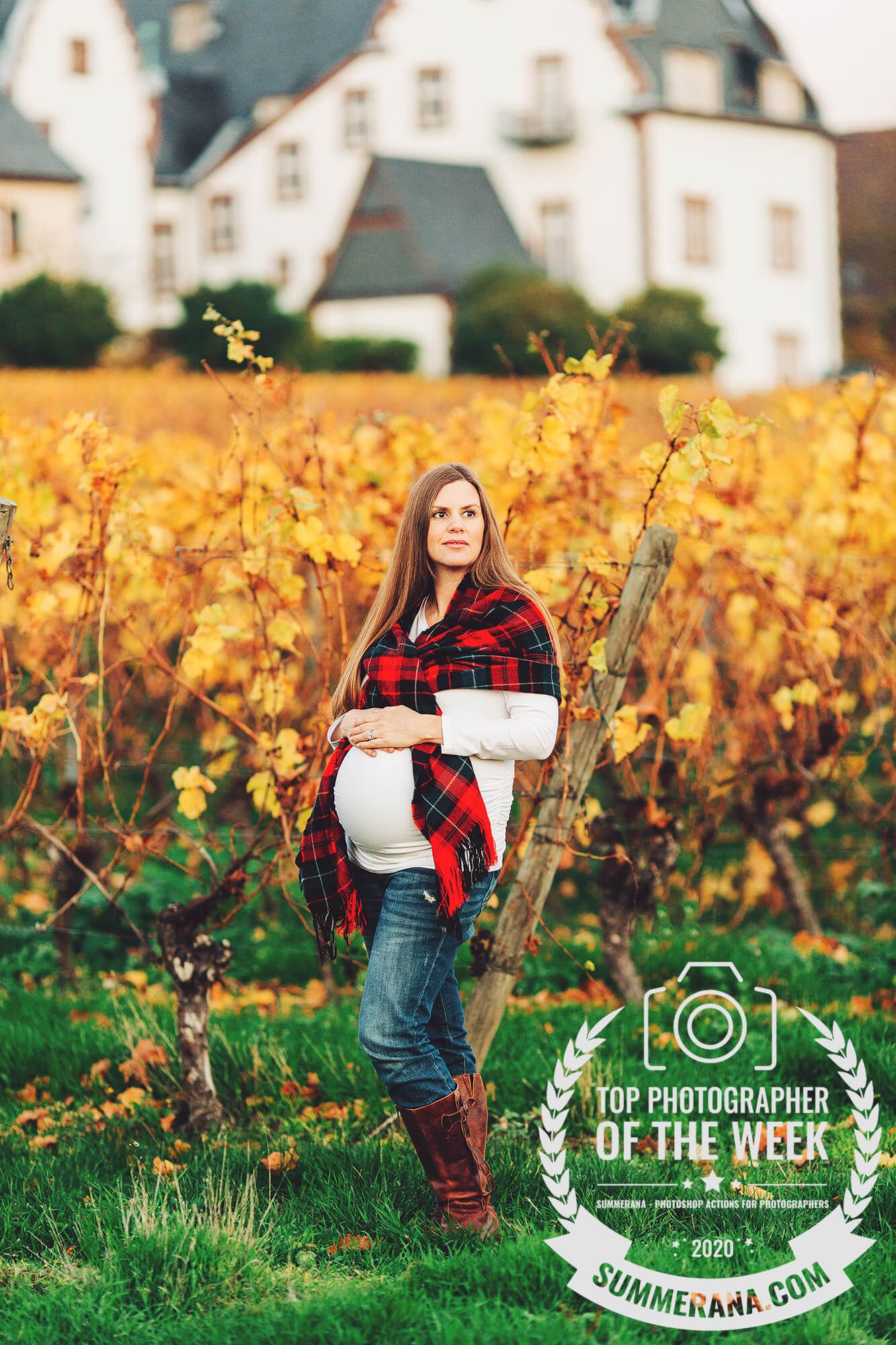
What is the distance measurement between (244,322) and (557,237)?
11537mm

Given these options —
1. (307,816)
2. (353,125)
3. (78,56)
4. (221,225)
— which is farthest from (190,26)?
(307,816)

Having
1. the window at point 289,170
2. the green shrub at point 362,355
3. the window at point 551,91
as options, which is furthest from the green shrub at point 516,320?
the window at point 289,170

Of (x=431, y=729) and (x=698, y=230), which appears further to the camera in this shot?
(x=698, y=230)

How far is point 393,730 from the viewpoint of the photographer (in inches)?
112

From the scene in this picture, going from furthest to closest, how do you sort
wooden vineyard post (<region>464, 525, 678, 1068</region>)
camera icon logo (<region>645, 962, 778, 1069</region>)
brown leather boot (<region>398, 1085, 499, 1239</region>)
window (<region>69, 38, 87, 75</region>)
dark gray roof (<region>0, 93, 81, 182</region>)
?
window (<region>69, 38, 87, 75</region>), dark gray roof (<region>0, 93, 81, 182</region>), camera icon logo (<region>645, 962, 778, 1069</region>), wooden vineyard post (<region>464, 525, 678, 1068</region>), brown leather boot (<region>398, 1085, 499, 1239</region>)

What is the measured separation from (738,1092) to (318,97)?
1426 inches

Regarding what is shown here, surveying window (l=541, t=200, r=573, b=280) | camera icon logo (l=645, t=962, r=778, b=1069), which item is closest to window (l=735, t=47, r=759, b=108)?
window (l=541, t=200, r=573, b=280)

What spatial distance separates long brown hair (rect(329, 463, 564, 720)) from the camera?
3.04 metres

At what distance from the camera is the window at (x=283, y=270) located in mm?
36906

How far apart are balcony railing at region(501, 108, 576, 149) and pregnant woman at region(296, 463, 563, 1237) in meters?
33.9

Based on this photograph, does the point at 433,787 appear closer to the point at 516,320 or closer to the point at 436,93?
the point at 516,320

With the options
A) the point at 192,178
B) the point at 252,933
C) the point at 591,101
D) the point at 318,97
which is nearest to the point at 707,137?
the point at 591,101

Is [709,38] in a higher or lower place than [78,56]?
lower

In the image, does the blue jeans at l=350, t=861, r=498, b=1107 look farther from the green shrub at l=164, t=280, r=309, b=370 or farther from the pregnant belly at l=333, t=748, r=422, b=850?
the green shrub at l=164, t=280, r=309, b=370
